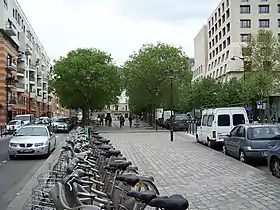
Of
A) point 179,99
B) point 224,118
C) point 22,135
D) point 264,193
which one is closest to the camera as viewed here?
point 264,193

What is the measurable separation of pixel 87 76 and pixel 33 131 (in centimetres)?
2857

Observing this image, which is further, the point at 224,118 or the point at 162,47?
the point at 162,47

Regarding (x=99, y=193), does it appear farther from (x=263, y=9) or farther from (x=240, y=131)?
(x=263, y=9)

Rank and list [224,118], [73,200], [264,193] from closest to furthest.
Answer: [73,200], [264,193], [224,118]

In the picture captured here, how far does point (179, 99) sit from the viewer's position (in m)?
59.9

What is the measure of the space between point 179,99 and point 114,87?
12981mm

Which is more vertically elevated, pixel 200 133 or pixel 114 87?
pixel 114 87

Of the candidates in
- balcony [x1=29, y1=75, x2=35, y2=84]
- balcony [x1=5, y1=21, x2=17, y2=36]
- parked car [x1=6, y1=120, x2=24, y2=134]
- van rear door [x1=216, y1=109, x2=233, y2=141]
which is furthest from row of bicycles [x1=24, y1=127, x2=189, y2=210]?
balcony [x1=29, y1=75, x2=35, y2=84]

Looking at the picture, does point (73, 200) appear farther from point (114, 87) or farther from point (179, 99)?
point (179, 99)

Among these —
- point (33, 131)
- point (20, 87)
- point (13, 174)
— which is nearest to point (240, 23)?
point (20, 87)

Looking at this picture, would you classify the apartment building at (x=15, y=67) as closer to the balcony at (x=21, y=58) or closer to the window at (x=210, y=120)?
the balcony at (x=21, y=58)

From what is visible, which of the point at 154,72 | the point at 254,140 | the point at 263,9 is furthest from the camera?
the point at 263,9

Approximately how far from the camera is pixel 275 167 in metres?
11.6

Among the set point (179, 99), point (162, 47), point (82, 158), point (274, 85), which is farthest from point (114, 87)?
point (82, 158)
